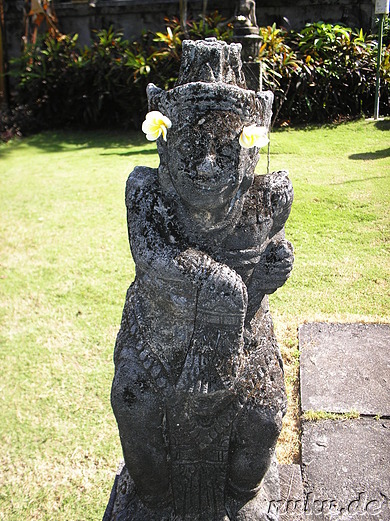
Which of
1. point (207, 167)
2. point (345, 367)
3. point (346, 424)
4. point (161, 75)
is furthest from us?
point (161, 75)

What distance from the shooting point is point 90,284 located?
5.12 m

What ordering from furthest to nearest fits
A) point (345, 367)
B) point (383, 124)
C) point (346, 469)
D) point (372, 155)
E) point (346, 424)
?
point (383, 124), point (372, 155), point (345, 367), point (346, 424), point (346, 469)

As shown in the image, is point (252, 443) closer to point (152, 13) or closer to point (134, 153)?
point (134, 153)

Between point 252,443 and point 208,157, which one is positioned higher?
point 208,157

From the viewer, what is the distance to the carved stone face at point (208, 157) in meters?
1.82

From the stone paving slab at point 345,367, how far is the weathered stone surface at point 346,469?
0.17m

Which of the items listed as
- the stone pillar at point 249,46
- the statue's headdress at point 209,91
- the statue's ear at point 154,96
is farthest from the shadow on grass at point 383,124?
the statue's ear at point 154,96

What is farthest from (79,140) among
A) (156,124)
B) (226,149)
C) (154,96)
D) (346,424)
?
(226,149)

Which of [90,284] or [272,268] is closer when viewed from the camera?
[272,268]

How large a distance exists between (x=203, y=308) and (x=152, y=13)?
11.1 metres

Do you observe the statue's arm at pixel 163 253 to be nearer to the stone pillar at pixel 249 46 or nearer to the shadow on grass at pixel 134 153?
the stone pillar at pixel 249 46

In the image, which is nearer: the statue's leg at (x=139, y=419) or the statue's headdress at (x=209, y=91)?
the statue's headdress at (x=209, y=91)

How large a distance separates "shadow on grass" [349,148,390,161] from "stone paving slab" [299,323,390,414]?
3997 mm

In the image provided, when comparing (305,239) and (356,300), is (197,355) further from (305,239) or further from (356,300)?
(305,239)
